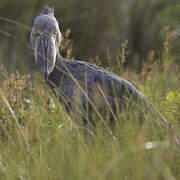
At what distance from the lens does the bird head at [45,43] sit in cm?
317

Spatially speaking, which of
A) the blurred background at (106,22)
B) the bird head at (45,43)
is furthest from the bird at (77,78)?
the blurred background at (106,22)

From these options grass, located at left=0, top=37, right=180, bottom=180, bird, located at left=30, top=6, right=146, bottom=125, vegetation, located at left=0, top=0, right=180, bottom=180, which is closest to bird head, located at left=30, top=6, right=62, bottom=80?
bird, located at left=30, top=6, right=146, bottom=125

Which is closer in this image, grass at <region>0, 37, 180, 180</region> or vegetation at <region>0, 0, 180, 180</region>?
grass at <region>0, 37, 180, 180</region>

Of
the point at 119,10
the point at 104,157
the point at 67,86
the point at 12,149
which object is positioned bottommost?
the point at 12,149

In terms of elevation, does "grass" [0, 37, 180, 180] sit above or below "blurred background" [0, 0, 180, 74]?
below

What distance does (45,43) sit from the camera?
318cm

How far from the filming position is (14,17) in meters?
8.98

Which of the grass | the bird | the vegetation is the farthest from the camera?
the bird

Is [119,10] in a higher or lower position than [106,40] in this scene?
higher

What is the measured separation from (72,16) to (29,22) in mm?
1539

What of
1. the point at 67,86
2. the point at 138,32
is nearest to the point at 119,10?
the point at 138,32

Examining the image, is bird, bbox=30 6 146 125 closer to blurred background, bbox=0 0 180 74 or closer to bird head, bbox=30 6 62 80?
bird head, bbox=30 6 62 80

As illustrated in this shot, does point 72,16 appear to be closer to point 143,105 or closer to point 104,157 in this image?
point 143,105

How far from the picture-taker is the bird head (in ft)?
10.4
